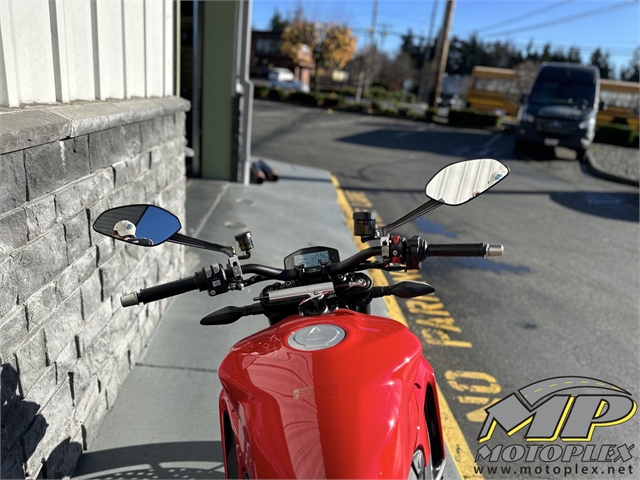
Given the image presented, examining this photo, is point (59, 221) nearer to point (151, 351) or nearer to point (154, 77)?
→ point (151, 351)

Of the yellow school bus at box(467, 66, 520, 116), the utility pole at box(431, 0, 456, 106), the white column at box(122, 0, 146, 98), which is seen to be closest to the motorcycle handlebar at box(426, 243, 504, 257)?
the white column at box(122, 0, 146, 98)

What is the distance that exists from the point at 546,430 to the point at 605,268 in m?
4.08

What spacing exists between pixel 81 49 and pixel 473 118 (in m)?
21.8

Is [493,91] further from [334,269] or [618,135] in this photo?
[334,269]

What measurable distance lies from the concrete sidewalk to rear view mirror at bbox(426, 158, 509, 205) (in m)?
1.70

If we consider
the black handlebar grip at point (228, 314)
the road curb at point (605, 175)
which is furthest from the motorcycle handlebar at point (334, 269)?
the road curb at point (605, 175)

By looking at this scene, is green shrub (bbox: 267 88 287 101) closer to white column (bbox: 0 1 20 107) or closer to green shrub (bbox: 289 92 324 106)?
green shrub (bbox: 289 92 324 106)

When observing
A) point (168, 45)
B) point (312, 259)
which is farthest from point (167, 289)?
point (168, 45)

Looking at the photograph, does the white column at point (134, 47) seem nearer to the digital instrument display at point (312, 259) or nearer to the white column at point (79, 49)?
the white column at point (79, 49)

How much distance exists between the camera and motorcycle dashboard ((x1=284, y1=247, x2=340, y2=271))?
1765 mm

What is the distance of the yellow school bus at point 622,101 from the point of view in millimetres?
Answer: 23703

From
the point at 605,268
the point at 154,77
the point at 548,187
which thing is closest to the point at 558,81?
the point at 548,187

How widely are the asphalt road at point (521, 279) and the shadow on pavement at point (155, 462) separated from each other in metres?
1.52

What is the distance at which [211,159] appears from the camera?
7734mm
